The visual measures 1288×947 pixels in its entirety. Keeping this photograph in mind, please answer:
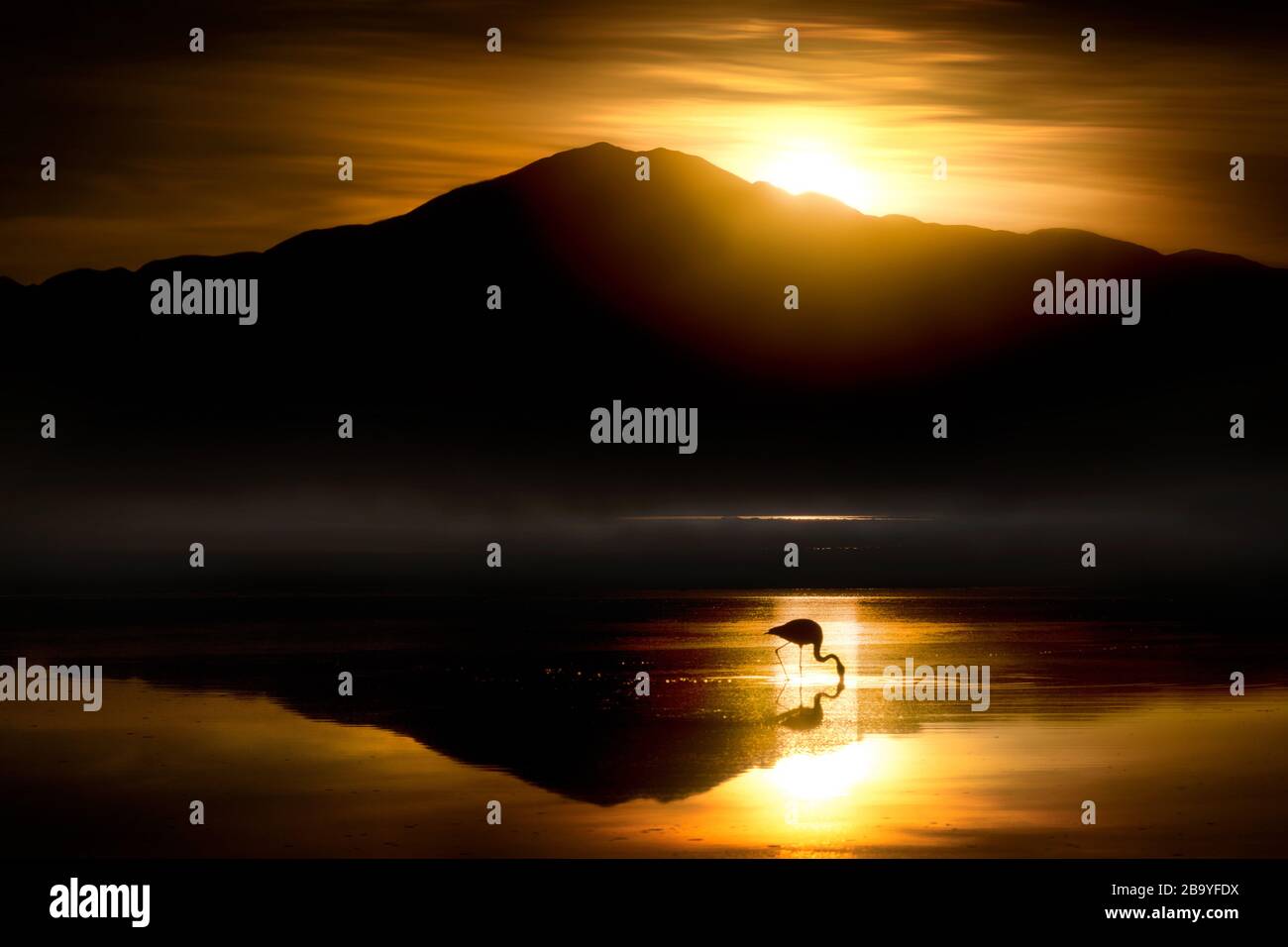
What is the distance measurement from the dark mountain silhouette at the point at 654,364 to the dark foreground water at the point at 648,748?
106 metres

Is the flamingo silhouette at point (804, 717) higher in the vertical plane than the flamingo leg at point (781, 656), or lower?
lower

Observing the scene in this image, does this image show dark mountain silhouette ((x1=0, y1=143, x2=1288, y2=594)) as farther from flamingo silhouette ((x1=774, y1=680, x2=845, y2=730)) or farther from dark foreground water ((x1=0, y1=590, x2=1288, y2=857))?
flamingo silhouette ((x1=774, y1=680, x2=845, y2=730))

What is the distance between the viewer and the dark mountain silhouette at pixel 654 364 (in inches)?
5763

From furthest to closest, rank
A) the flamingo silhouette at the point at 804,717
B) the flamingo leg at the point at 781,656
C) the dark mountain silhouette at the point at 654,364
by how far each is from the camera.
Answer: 1. the dark mountain silhouette at the point at 654,364
2. the flamingo leg at the point at 781,656
3. the flamingo silhouette at the point at 804,717

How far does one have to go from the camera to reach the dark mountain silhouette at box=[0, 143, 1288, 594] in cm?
14638

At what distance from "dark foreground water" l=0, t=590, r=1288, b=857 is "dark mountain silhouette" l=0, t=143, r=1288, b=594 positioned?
10604cm

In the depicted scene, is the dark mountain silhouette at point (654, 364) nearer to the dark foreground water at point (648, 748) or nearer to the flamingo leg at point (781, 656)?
the flamingo leg at point (781, 656)

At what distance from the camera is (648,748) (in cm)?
1738

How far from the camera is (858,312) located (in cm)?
16788

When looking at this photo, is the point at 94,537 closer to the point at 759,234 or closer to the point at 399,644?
the point at 399,644

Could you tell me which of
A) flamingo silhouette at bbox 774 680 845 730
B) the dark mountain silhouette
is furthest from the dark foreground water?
the dark mountain silhouette

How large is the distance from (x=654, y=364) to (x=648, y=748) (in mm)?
141223

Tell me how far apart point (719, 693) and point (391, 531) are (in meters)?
88.3

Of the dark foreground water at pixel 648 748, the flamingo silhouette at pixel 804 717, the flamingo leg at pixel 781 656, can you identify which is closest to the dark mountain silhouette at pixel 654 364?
the flamingo leg at pixel 781 656
